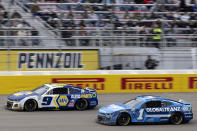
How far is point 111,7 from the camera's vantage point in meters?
20.7

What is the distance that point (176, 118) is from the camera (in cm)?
1154

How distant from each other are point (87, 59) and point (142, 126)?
→ 8.31m

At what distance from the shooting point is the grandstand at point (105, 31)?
18.8 meters

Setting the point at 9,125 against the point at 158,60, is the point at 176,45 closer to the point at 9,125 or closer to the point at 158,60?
the point at 158,60

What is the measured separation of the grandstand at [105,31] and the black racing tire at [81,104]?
5.16m

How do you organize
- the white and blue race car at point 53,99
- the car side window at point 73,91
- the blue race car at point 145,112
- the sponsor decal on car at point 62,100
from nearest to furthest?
the blue race car at point 145,112 < the white and blue race car at point 53,99 < the sponsor decal on car at point 62,100 < the car side window at point 73,91

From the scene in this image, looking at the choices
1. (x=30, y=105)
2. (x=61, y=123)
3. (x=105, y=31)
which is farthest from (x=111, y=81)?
(x=61, y=123)

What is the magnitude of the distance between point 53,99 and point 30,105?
0.82m

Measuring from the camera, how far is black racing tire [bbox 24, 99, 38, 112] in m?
13.1

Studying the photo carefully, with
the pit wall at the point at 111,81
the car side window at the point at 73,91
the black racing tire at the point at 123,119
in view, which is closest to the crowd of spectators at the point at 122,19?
the pit wall at the point at 111,81

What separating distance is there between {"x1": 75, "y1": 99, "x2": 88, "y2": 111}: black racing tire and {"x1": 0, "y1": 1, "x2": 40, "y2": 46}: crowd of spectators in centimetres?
583

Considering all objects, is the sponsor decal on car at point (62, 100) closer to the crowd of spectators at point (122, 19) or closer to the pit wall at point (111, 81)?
the pit wall at point (111, 81)

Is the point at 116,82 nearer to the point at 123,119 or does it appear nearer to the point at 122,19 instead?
the point at 122,19

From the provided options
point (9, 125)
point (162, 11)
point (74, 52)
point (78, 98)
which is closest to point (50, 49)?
point (74, 52)
